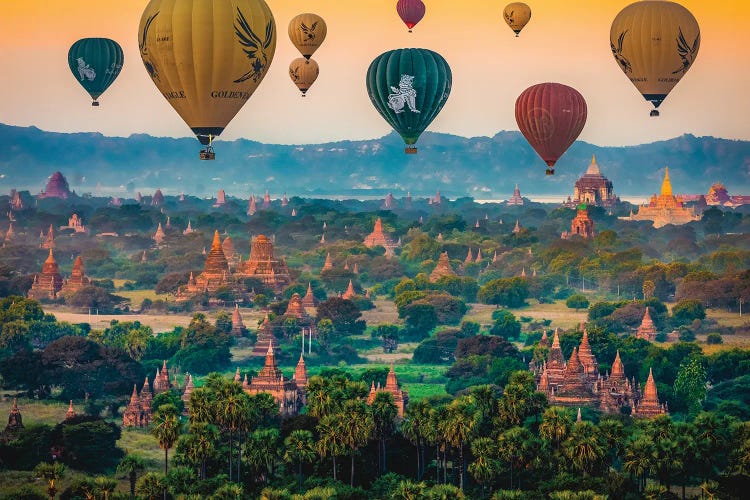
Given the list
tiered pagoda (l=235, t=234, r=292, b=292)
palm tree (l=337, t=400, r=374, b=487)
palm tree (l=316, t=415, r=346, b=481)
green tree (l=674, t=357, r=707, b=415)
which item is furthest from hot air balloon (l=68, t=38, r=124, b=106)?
palm tree (l=316, t=415, r=346, b=481)

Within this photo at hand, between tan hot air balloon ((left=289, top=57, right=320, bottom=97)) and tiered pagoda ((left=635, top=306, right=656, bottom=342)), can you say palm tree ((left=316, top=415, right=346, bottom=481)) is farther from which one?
tiered pagoda ((left=635, top=306, right=656, bottom=342))

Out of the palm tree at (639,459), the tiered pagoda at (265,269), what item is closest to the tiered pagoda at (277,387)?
the palm tree at (639,459)

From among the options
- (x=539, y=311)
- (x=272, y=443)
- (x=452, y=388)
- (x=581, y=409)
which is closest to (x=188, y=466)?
(x=272, y=443)

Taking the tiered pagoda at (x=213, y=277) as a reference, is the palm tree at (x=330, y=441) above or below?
below

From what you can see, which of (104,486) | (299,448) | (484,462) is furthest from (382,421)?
(104,486)

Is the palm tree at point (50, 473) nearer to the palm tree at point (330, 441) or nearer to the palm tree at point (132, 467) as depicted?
the palm tree at point (132, 467)

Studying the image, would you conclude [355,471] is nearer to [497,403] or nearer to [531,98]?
[497,403]

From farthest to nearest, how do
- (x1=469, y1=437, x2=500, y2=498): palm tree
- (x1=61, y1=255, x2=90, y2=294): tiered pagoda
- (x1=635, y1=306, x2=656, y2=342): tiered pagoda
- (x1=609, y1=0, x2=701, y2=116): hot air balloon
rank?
(x1=61, y1=255, x2=90, y2=294): tiered pagoda
(x1=635, y1=306, x2=656, y2=342): tiered pagoda
(x1=609, y1=0, x2=701, y2=116): hot air balloon
(x1=469, y1=437, x2=500, y2=498): palm tree
